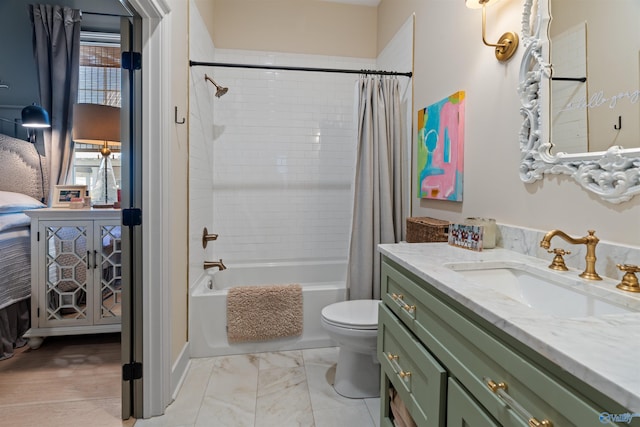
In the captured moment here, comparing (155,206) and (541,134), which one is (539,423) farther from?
(155,206)

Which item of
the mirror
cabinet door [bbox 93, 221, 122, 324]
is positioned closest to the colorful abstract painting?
the mirror

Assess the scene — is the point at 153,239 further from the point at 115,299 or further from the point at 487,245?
the point at 487,245

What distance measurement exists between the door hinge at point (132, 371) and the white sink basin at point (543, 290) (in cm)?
154

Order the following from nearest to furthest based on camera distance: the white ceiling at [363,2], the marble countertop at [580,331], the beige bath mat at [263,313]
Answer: the marble countertop at [580,331]
the beige bath mat at [263,313]
the white ceiling at [363,2]

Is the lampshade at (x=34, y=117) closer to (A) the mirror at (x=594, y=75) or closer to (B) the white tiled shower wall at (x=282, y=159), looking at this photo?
(B) the white tiled shower wall at (x=282, y=159)

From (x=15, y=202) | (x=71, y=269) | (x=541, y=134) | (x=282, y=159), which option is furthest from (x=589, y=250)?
(x=15, y=202)

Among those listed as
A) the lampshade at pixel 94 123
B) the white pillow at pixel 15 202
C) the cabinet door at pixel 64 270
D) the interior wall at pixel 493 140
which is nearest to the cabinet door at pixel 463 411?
the interior wall at pixel 493 140

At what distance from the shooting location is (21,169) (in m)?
2.51

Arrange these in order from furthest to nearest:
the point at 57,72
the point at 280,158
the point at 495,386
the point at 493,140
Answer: the point at 280,158
the point at 57,72
the point at 493,140
the point at 495,386

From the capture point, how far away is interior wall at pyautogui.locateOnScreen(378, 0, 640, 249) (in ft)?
3.49

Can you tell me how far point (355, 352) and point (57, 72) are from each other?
3133 mm

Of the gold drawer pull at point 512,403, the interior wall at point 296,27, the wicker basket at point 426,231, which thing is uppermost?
the interior wall at point 296,27

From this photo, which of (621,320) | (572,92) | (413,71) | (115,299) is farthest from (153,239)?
(413,71)

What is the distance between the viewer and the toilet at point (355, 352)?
1718mm
